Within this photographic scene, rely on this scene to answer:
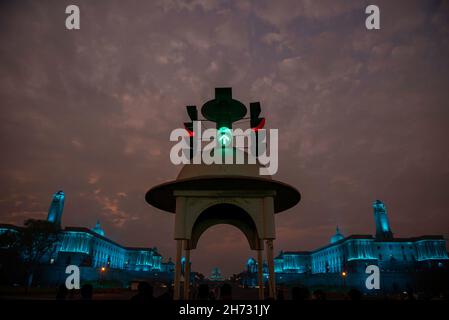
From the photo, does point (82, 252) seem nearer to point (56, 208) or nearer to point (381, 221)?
point (56, 208)

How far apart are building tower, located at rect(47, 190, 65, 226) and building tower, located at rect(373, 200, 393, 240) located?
127561 millimetres

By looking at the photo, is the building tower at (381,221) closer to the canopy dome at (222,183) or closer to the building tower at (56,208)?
the canopy dome at (222,183)

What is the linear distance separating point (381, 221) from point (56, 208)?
131439 mm

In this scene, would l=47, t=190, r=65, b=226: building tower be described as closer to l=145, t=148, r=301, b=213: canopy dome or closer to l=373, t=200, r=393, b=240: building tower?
l=145, t=148, r=301, b=213: canopy dome

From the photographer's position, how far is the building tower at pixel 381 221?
375 ft

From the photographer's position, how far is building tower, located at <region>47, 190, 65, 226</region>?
102 metres

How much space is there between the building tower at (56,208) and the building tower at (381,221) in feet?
419

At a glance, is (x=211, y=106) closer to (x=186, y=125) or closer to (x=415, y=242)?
(x=186, y=125)

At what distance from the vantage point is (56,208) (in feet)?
342

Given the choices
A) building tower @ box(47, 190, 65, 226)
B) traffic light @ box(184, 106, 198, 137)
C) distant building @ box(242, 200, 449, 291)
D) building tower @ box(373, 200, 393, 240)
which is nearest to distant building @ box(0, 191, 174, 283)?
building tower @ box(47, 190, 65, 226)

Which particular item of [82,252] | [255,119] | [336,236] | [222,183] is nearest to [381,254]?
[336,236]

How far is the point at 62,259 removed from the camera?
9675cm
